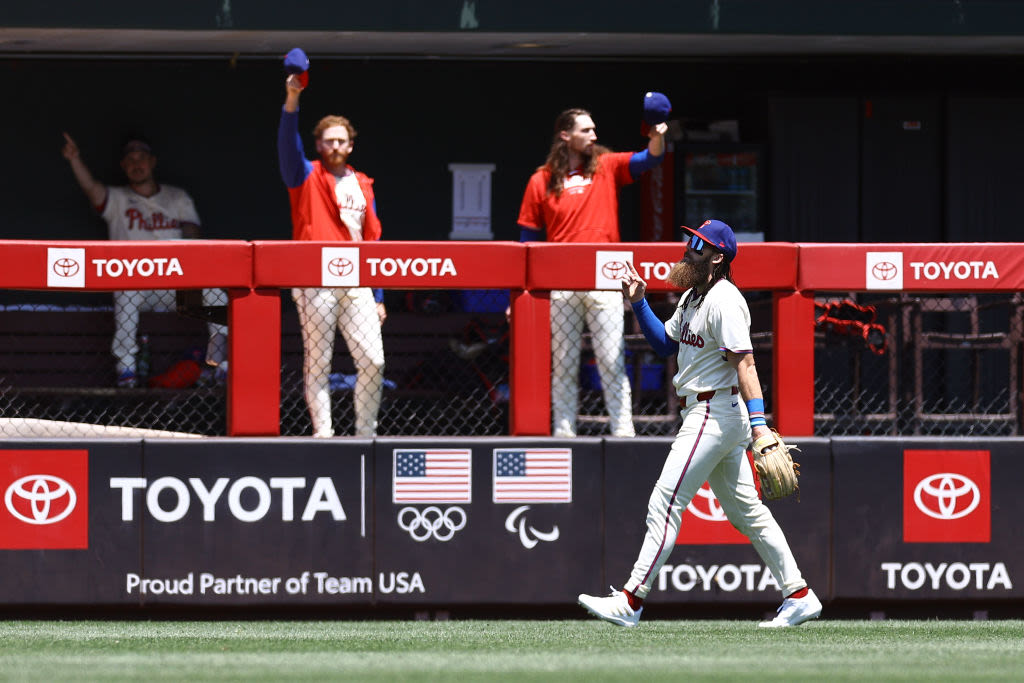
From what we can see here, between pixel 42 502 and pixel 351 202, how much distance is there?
2.29 metres

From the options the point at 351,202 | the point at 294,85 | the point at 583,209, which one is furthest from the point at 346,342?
the point at 583,209

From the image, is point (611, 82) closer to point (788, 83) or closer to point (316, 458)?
point (788, 83)

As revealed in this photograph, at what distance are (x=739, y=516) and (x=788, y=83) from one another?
6.15 metres

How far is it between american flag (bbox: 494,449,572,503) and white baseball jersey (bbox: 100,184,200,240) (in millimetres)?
4427

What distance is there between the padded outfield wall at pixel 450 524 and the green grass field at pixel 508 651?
0.19 meters

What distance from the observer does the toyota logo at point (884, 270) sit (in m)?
8.02

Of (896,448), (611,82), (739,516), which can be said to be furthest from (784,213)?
(739,516)

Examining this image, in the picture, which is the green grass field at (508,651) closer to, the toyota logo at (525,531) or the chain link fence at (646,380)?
the toyota logo at (525,531)

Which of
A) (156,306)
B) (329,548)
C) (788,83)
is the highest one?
(788,83)

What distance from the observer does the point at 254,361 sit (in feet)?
26.0

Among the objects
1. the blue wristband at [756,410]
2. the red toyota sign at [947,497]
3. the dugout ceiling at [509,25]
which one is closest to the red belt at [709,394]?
the blue wristband at [756,410]

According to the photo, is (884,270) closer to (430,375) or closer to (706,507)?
(706,507)

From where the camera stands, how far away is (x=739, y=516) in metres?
7.19

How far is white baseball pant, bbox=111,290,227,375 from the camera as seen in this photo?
807 centimetres
